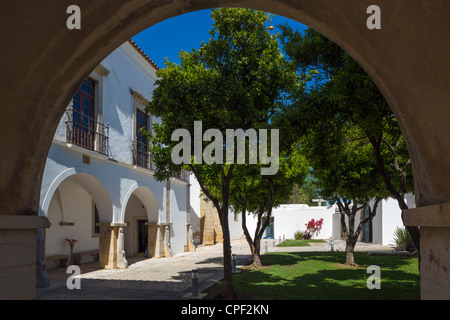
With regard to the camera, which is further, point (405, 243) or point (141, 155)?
point (405, 243)

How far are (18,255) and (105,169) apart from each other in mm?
A: 12008

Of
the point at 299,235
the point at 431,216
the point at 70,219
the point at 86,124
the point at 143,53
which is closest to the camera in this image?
the point at 431,216

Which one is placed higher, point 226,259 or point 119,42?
point 119,42

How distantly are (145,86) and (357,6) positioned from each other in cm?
1733

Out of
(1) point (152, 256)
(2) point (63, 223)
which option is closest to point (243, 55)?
(2) point (63, 223)

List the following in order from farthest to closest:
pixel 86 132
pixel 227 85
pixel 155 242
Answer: pixel 155 242 → pixel 86 132 → pixel 227 85

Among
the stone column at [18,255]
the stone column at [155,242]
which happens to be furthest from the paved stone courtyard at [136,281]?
the stone column at [18,255]

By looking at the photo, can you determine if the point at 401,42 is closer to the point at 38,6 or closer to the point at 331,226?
the point at 38,6

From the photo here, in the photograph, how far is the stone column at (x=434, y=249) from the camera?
2.85 m

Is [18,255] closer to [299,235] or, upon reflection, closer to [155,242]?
[155,242]

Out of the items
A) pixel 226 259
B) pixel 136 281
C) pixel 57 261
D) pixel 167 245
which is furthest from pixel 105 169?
pixel 226 259

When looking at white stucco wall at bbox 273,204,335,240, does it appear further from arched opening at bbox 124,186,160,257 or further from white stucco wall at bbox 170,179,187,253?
arched opening at bbox 124,186,160,257

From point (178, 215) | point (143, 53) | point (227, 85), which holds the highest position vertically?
point (143, 53)

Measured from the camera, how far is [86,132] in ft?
46.1
